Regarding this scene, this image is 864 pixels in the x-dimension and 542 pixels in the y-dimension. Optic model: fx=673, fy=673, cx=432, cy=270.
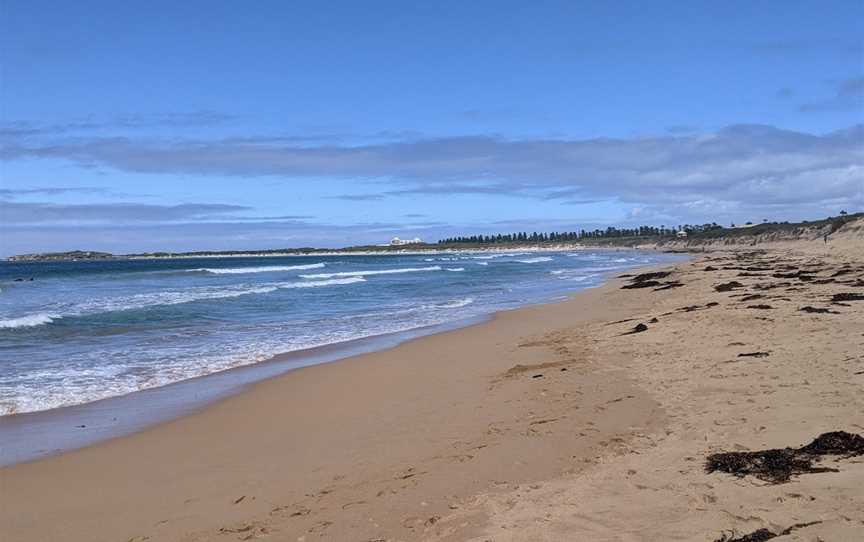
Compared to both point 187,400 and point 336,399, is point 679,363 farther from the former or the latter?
point 187,400

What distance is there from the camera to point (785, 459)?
4.88 m

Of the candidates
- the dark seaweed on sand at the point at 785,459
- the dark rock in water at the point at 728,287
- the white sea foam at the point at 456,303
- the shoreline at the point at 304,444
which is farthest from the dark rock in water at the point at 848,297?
the white sea foam at the point at 456,303

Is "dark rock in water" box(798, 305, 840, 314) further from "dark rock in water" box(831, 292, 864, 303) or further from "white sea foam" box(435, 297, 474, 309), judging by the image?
"white sea foam" box(435, 297, 474, 309)

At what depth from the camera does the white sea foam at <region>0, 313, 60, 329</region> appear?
19.1 m

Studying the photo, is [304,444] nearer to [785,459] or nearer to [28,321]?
[785,459]

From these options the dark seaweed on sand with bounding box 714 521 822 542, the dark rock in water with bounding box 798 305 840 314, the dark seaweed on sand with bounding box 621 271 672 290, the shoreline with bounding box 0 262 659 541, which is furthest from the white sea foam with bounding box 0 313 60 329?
the dark seaweed on sand with bounding box 621 271 672 290

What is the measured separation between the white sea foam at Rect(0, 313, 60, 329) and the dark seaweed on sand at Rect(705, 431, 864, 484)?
19.6 meters

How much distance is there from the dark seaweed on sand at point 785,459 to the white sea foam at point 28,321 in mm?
19559

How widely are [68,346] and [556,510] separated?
14.1m

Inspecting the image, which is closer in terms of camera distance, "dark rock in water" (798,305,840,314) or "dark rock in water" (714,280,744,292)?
"dark rock in water" (798,305,840,314)

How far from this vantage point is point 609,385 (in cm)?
834

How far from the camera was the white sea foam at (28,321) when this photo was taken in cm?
1912

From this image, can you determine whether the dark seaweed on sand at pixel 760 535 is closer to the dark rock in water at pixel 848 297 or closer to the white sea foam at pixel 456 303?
the dark rock in water at pixel 848 297

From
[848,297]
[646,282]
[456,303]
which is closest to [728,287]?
[848,297]
